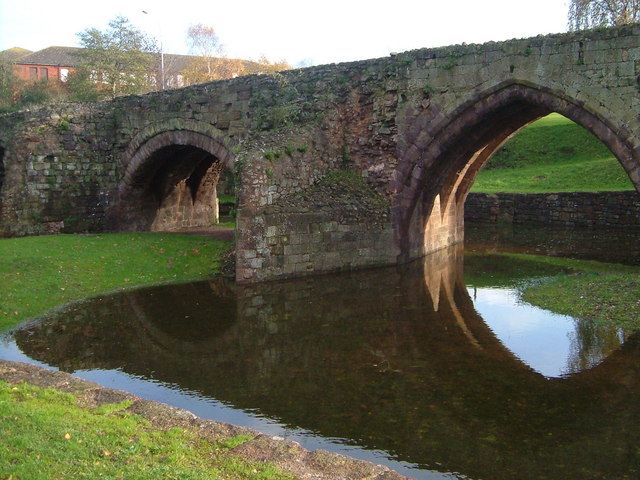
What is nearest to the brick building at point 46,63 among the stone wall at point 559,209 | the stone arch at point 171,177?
the stone arch at point 171,177

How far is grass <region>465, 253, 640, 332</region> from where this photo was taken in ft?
44.6

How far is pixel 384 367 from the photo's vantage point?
10.9 metres

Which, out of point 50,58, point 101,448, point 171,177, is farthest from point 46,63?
point 101,448

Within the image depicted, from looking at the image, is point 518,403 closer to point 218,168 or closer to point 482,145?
point 482,145

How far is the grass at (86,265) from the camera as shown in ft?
50.3

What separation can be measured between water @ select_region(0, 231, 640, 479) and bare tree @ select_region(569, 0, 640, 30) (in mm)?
31585

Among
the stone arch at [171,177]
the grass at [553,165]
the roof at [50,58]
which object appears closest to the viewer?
the stone arch at [171,177]

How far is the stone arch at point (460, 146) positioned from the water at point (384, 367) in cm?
360

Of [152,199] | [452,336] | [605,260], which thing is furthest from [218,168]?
[452,336]

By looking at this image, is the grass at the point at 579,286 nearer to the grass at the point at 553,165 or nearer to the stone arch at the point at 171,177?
the stone arch at the point at 171,177

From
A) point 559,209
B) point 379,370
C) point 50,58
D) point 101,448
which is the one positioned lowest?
point 379,370

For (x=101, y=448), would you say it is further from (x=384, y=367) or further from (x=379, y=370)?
(x=384, y=367)

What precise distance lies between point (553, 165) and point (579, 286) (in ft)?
83.7

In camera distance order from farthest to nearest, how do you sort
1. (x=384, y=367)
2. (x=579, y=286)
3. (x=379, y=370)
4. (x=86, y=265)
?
(x=86, y=265) → (x=579, y=286) → (x=384, y=367) → (x=379, y=370)
